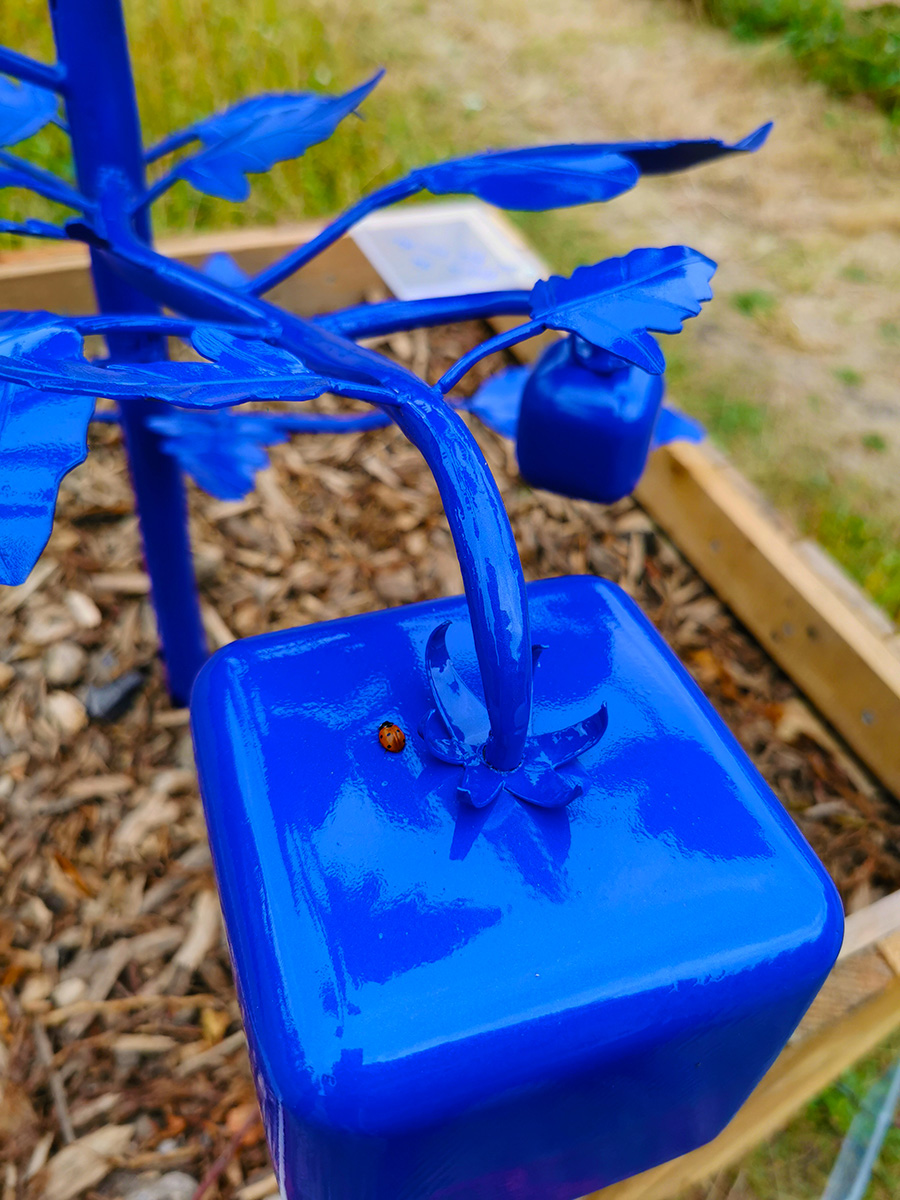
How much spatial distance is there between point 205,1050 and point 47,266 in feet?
3.64

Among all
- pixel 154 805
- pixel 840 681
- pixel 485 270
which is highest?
pixel 485 270

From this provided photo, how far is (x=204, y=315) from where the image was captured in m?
0.61

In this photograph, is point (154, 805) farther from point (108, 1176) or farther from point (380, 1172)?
point (380, 1172)

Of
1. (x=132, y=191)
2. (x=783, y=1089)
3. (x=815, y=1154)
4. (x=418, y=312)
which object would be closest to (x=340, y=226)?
(x=418, y=312)

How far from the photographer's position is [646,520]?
1.46 meters

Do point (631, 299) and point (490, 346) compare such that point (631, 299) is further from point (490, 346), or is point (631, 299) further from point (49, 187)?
point (49, 187)

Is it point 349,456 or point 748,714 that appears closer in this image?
point 748,714

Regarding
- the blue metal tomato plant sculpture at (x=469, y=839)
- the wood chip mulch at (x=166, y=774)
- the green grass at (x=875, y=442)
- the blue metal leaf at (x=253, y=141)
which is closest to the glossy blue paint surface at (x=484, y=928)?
the blue metal tomato plant sculpture at (x=469, y=839)

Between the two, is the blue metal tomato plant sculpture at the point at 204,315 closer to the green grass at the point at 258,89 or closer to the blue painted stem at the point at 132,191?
the blue painted stem at the point at 132,191

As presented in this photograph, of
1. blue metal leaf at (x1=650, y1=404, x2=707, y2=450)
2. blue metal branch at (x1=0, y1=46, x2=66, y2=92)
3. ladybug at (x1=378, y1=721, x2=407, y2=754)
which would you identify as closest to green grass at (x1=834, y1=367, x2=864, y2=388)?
blue metal leaf at (x1=650, y1=404, x2=707, y2=450)

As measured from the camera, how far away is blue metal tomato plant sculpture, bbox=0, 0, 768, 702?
0.40m

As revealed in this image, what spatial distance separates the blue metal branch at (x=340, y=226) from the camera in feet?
2.19

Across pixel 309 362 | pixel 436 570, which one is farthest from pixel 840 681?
pixel 309 362

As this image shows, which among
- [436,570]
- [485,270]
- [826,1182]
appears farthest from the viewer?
[485,270]
